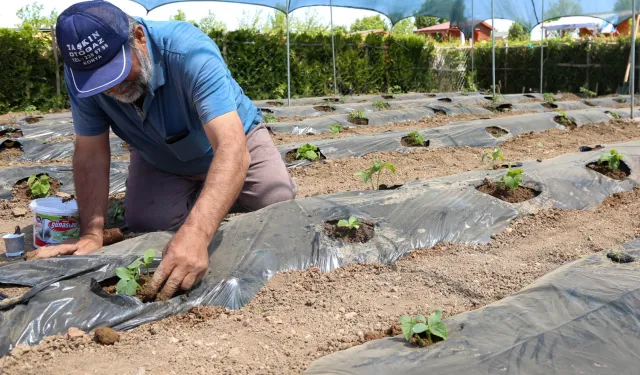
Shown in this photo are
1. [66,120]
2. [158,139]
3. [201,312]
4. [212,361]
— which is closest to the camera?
[212,361]

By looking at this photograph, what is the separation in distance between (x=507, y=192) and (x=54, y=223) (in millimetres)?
2593

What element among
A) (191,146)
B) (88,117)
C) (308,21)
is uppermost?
(308,21)

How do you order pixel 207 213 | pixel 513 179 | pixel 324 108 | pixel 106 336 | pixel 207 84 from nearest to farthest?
1. pixel 106 336
2. pixel 207 213
3. pixel 207 84
4. pixel 513 179
5. pixel 324 108

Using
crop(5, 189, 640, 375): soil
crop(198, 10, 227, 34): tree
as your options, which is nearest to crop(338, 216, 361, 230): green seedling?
crop(5, 189, 640, 375): soil

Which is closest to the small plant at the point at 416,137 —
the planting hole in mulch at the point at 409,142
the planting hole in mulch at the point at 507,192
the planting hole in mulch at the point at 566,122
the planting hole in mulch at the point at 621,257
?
the planting hole in mulch at the point at 409,142

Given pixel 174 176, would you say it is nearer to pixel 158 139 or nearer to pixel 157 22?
pixel 158 139

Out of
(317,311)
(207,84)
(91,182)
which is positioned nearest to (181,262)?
(317,311)

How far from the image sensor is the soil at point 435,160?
16.2ft

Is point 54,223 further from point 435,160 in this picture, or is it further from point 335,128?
point 335,128

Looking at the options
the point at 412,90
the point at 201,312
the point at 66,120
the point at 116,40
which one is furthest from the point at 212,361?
the point at 412,90

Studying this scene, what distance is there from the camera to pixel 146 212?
3342 mm

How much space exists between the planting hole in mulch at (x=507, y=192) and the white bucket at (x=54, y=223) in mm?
2349

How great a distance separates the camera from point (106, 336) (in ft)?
6.64

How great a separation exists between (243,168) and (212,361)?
0.77 meters
